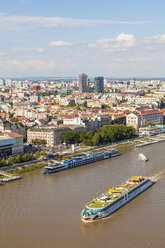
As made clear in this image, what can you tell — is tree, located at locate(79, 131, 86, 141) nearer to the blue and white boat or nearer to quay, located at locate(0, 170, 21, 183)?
the blue and white boat

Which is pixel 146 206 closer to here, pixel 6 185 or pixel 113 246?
pixel 113 246

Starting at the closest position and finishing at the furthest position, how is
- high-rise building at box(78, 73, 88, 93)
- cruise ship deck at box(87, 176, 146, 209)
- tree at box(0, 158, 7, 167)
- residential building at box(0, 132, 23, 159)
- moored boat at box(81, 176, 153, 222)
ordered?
moored boat at box(81, 176, 153, 222)
cruise ship deck at box(87, 176, 146, 209)
tree at box(0, 158, 7, 167)
residential building at box(0, 132, 23, 159)
high-rise building at box(78, 73, 88, 93)

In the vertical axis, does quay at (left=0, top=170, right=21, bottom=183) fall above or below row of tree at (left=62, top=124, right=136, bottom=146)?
below

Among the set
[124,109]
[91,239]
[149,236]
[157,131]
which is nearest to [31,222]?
[91,239]

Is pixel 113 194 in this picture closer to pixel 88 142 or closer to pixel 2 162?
pixel 2 162

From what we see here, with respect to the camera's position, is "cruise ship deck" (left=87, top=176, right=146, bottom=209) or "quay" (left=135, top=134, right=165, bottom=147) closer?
"cruise ship deck" (left=87, top=176, right=146, bottom=209)

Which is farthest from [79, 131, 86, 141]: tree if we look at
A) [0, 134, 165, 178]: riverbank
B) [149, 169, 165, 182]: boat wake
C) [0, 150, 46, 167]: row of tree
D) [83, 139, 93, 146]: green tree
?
[149, 169, 165, 182]: boat wake

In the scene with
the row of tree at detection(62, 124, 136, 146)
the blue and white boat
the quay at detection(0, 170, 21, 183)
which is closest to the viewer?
the quay at detection(0, 170, 21, 183)
